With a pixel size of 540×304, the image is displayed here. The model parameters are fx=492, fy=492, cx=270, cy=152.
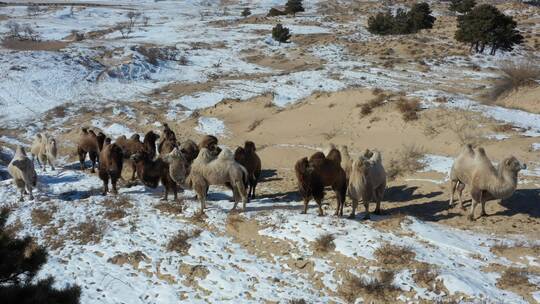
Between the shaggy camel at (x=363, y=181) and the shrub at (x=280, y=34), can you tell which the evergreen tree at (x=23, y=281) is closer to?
the shaggy camel at (x=363, y=181)

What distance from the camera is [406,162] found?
18.3 metres

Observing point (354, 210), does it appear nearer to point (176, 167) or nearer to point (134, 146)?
point (176, 167)

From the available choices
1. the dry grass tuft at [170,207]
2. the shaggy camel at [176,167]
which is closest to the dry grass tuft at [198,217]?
the dry grass tuft at [170,207]

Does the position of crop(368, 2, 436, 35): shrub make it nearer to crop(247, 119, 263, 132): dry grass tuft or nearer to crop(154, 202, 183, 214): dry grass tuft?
crop(247, 119, 263, 132): dry grass tuft

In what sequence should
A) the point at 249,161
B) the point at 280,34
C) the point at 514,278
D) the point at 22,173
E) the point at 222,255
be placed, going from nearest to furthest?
the point at 514,278
the point at 222,255
the point at 22,173
the point at 249,161
the point at 280,34

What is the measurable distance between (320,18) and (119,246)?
203ft

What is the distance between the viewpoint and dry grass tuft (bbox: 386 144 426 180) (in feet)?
57.9

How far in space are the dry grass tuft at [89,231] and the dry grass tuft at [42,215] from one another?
3.90 ft

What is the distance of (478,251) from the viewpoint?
11.2m

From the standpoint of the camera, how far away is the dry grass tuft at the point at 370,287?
976 centimetres

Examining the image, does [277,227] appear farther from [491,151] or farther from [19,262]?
[491,151]

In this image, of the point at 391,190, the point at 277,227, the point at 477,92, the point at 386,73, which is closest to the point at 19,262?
the point at 277,227

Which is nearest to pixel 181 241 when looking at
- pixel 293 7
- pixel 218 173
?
pixel 218 173

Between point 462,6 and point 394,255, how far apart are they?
66270 mm
